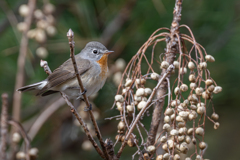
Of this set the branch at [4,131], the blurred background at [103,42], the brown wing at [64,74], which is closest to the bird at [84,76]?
the brown wing at [64,74]

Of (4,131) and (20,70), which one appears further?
(20,70)

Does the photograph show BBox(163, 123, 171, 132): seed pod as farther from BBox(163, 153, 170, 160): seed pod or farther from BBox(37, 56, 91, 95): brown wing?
BBox(37, 56, 91, 95): brown wing

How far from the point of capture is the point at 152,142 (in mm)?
1892

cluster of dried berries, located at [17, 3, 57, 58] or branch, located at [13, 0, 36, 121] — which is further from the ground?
cluster of dried berries, located at [17, 3, 57, 58]

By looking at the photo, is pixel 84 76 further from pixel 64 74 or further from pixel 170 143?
pixel 170 143

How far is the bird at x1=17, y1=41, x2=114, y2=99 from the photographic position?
277 centimetres

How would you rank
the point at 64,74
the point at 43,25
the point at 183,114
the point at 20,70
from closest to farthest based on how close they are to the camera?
the point at 183,114 → the point at 20,70 → the point at 64,74 → the point at 43,25

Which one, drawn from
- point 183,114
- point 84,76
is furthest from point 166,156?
point 84,76

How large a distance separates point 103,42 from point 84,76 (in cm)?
50

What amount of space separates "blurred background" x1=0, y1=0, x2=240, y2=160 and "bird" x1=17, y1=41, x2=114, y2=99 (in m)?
0.13

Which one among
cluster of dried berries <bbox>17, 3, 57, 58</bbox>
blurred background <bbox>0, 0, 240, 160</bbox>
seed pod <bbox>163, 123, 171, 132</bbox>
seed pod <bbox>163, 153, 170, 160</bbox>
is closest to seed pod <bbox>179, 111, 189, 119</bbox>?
seed pod <bbox>163, 123, 171, 132</bbox>

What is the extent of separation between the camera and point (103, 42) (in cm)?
320

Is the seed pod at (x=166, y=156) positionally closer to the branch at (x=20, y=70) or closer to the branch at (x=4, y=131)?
the branch at (x=4, y=131)

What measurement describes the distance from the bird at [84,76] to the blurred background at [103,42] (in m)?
0.13
